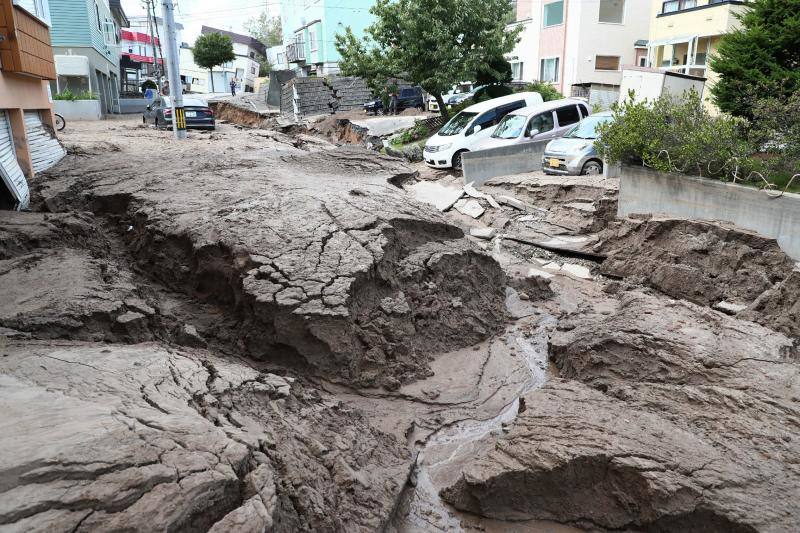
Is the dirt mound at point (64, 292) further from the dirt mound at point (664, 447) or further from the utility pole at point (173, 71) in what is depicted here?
the utility pole at point (173, 71)

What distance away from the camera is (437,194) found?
15.7 m

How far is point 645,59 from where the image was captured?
2925 cm

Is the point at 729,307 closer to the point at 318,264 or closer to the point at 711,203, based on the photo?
the point at 711,203

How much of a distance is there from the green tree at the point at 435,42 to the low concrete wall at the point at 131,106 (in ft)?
66.4

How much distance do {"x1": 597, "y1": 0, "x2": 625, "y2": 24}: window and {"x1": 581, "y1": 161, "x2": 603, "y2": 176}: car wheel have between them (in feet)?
56.2

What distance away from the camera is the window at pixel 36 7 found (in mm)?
10438

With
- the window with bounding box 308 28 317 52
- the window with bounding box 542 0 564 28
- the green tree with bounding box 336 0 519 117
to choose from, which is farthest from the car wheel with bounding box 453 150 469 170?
the window with bounding box 308 28 317 52

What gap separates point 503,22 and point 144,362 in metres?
22.2

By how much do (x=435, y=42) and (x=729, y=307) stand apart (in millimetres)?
16747

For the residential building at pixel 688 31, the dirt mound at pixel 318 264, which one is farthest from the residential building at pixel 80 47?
the residential building at pixel 688 31

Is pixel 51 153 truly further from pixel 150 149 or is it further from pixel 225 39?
pixel 225 39

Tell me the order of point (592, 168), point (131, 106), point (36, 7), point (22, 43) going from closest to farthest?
1. point (22, 43)
2. point (36, 7)
3. point (592, 168)
4. point (131, 106)

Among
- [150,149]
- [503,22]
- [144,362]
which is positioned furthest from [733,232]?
[503,22]

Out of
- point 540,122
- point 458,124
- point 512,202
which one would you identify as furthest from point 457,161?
point 512,202
